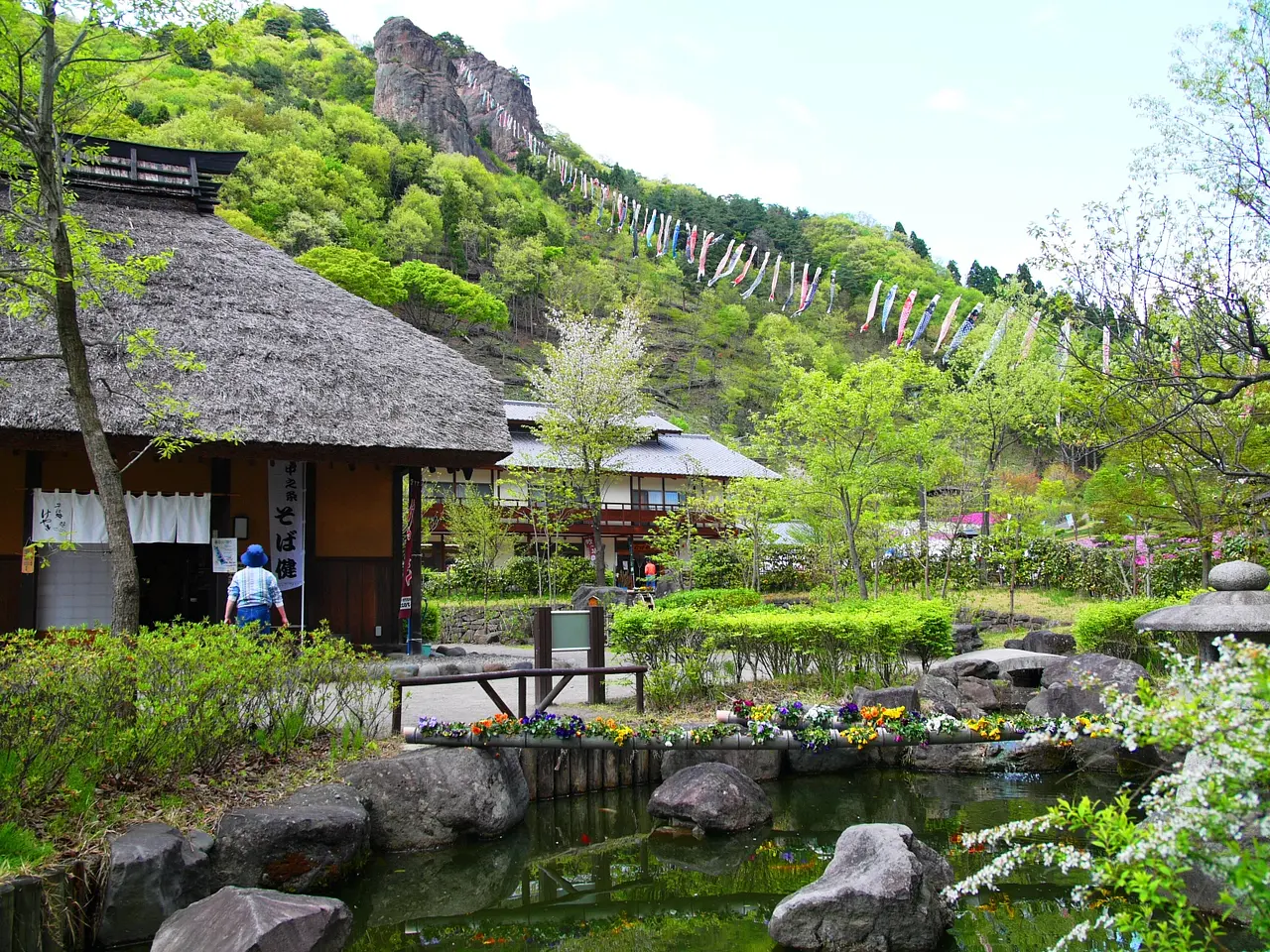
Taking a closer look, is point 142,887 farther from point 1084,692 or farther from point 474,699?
point 1084,692

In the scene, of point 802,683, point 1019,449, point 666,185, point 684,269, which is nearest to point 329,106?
point 684,269

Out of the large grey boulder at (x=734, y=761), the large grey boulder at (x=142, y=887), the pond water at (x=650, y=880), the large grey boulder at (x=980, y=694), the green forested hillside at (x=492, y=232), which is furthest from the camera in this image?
the green forested hillside at (x=492, y=232)

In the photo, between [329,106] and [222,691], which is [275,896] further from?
[329,106]

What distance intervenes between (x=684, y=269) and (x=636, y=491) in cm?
4892

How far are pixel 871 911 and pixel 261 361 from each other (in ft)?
33.8

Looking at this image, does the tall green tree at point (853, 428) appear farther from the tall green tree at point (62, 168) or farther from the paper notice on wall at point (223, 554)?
the tall green tree at point (62, 168)

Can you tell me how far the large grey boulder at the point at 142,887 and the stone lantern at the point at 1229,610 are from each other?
21.0 feet

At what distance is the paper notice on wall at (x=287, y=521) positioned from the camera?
1249 cm

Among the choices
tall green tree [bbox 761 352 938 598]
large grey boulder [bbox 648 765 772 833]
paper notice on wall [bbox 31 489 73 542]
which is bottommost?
large grey boulder [bbox 648 765 772 833]

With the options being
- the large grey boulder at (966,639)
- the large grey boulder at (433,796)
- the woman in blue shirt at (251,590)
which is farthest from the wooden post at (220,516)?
the large grey boulder at (966,639)

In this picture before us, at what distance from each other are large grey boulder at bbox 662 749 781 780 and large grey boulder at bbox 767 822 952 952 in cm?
282

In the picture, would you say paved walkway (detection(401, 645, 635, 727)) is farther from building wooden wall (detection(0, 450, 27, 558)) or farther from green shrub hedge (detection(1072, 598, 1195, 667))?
green shrub hedge (detection(1072, 598, 1195, 667))

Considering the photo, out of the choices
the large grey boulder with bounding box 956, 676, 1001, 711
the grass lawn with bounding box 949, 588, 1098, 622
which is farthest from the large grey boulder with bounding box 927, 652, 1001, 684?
the grass lawn with bounding box 949, 588, 1098, 622

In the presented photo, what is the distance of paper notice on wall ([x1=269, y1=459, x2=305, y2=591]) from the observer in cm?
1249
